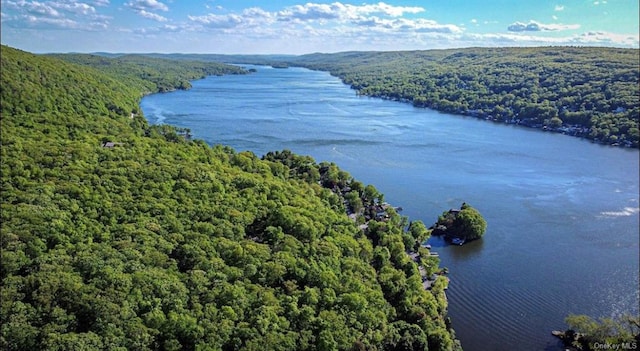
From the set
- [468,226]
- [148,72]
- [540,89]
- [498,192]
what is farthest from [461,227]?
[148,72]

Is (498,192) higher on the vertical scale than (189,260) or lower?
lower

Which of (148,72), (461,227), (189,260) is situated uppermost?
(148,72)

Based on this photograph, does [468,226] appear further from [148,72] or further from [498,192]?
[148,72]

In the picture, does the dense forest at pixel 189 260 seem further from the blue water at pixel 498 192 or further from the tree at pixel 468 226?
the blue water at pixel 498 192

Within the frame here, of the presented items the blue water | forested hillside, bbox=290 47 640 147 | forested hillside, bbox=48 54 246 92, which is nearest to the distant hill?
forested hillside, bbox=290 47 640 147

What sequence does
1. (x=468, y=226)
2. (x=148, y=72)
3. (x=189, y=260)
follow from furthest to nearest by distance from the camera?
1. (x=148, y=72)
2. (x=468, y=226)
3. (x=189, y=260)

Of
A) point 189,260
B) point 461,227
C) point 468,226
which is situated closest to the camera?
point 189,260

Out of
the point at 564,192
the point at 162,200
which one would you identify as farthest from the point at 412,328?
the point at 564,192

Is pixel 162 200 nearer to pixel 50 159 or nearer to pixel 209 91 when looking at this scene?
pixel 50 159
